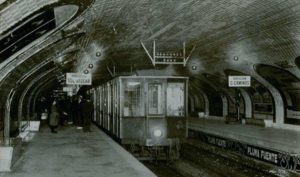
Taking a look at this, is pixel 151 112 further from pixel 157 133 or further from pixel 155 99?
pixel 157 133

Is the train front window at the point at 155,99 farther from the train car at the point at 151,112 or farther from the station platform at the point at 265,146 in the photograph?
the station platform at the point at 265,146

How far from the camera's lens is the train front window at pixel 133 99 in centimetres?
1301

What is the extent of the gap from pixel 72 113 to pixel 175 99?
12.3 m

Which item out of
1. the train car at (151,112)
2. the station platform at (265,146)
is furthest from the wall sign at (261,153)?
the train car at (151,112)

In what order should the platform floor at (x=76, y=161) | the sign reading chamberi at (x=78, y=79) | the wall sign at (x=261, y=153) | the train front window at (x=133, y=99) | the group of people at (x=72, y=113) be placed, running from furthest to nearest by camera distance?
the group of people at (x=72, y=113)
the sign reading chamberi at (x=78, y=79)
the train front window at (x=133, y=99)
the wall sign at (x=261, y=153)
the platform floor at (x=76, y=161)

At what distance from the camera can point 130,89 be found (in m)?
13.1

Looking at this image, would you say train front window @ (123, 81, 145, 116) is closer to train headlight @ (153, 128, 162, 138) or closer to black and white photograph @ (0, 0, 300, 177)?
black and white photograph @ (0, 0, 300, 177)

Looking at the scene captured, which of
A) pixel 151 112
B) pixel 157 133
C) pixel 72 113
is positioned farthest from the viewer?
pixel 72 113

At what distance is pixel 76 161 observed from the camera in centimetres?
933

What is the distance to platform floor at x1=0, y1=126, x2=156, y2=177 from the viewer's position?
782cm

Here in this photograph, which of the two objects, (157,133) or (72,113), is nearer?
(157,133)

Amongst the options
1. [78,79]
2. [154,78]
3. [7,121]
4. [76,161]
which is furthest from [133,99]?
[7,121]

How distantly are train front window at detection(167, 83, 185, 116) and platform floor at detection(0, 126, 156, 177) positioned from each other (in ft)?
6.97

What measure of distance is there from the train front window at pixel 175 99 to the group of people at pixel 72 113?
508 centimetres
